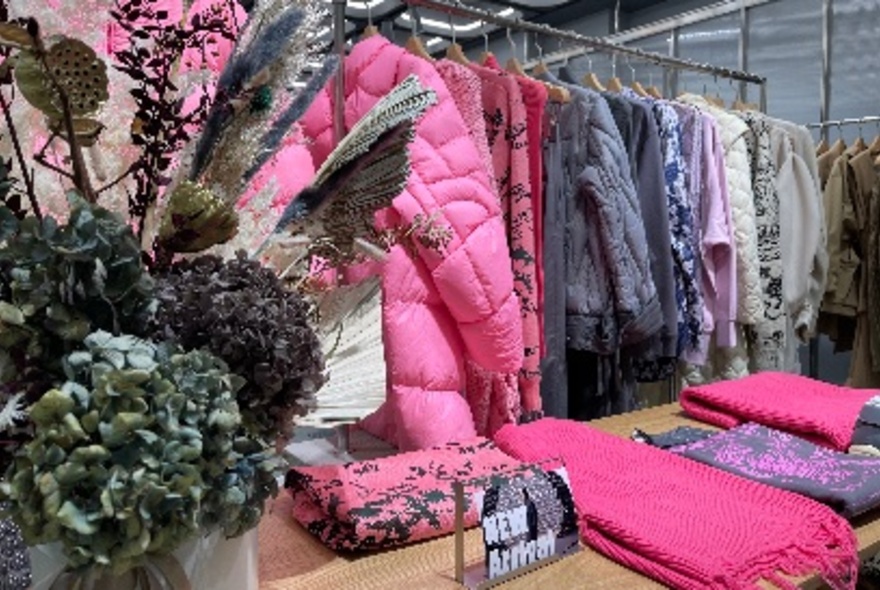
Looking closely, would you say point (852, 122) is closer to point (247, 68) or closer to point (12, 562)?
point (247, 68)

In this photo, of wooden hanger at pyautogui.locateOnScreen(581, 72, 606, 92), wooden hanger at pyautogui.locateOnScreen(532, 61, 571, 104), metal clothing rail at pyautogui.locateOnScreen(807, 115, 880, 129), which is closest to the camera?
wooden hanger at pyautogui.locateOnScreen(532, 61, 571, 104)

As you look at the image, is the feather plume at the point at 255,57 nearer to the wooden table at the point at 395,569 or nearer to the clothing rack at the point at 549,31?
the wooden table at the point at 395,569

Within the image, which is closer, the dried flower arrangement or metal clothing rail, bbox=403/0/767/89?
the dried flower arrangement

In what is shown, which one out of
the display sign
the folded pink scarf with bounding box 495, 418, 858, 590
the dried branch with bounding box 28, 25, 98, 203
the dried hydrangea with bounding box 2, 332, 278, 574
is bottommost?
the folded pink scarf with bounding box 495, 418, 858, 590

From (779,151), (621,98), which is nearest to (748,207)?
(779,151)

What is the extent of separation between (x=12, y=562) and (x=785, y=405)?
991 mm

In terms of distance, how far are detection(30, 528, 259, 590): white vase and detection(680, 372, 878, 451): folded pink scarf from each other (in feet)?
2.74

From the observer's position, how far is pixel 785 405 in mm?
1107

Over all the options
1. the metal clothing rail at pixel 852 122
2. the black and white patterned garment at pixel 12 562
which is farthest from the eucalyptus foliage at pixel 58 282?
the metal clothing rail at pixel 852 122

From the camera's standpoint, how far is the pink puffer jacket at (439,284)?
3.73ft

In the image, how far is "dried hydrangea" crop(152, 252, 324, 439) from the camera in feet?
1.33

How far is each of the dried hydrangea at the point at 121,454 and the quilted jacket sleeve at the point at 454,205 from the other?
759mm

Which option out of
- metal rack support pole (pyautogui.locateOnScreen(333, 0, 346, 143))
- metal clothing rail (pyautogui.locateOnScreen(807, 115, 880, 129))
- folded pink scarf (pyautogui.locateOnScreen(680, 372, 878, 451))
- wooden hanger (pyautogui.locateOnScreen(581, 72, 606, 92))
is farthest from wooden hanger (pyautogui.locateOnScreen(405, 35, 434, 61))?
metal clothing rail (pyautogui.locateOnScreen(807, 115, 880, 129))

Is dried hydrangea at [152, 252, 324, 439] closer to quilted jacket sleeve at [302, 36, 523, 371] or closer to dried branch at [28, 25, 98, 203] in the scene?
dried branch at [28, 25, 98, 203]
